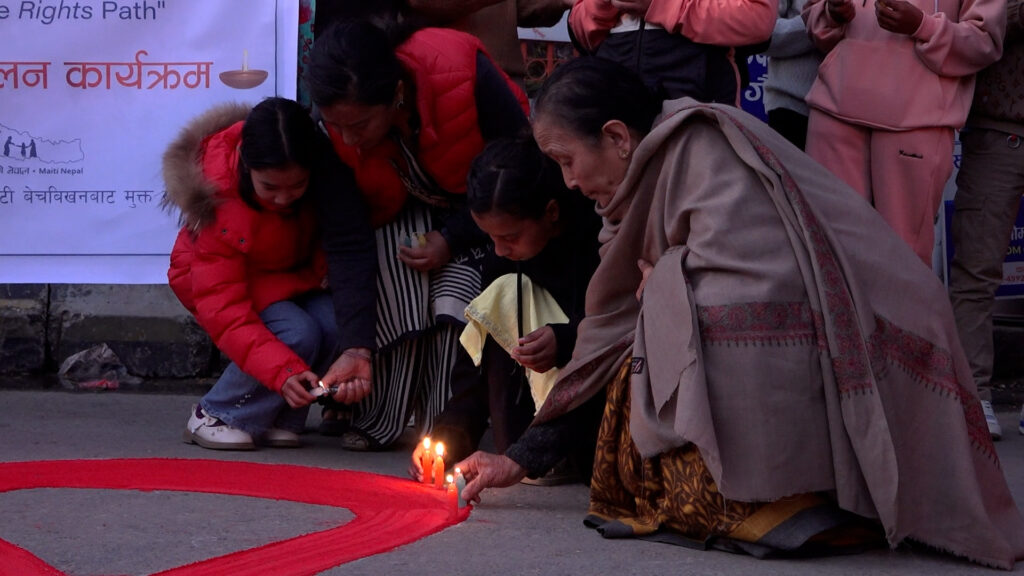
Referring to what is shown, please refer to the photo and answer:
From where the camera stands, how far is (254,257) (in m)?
4.12

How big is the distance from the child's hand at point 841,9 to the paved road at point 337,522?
4.45ft

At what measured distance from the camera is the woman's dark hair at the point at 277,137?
151 inches

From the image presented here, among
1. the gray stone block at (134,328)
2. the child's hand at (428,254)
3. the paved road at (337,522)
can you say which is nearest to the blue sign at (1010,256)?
the paved road at (337,522)

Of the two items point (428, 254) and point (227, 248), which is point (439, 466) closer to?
point (428, 254)

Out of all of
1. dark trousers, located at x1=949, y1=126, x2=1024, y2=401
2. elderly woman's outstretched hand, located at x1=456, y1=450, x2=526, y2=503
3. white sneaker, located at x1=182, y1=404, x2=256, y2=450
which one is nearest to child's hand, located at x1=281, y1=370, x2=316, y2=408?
white sneaker, located at x1=182, y1=404, x2=256, y2=450

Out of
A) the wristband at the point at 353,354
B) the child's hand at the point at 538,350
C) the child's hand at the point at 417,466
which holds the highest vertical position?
the child's hand at the point at 538,350

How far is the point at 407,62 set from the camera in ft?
12.8

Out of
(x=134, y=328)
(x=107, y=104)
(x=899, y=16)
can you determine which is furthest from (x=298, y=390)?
(x=899, y=16)

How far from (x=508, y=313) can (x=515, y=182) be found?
15.9 inches

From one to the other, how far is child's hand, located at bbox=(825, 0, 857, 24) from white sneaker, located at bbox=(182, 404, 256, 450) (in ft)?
6.87

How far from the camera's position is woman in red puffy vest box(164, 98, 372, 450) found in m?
3.93

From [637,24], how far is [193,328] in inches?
86.7

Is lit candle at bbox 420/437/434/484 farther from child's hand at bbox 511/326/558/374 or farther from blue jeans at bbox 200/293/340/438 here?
blue jeans at bbox 200/293/340/438

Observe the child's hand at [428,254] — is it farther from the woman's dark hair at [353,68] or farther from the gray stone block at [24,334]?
the gray stone block at [24,334]
